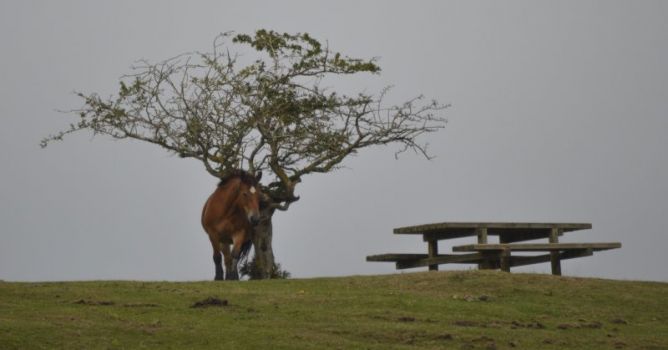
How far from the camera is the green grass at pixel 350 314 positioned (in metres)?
16.8

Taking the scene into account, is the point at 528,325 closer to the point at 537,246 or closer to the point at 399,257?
the point at 537,246

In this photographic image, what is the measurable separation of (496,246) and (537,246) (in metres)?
1.24

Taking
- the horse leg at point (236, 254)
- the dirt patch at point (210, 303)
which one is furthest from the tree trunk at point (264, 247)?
the dirt patch at point (210, 303)

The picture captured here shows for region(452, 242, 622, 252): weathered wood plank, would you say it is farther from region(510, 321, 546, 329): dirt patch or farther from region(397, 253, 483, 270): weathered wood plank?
region(510, 321, 546, 329): dirt patch

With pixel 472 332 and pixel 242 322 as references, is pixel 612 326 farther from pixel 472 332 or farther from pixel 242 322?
pixel 242 322

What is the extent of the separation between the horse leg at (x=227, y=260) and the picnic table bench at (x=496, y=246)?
11.7 feet

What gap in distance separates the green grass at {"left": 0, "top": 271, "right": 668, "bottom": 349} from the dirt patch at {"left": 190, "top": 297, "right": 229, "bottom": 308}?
0.21 meters

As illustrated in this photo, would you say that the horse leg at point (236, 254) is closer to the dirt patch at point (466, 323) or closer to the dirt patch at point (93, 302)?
the dirt patch at point (93, 302)

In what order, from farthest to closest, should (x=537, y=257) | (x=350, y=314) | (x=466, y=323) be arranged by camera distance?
(x=537, y=257) → (x=350, y=314) → (x=466, y=323)

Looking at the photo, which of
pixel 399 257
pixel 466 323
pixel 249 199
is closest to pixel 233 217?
pixel 249 199

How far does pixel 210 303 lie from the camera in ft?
64.6

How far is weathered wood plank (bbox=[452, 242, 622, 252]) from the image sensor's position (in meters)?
24.4

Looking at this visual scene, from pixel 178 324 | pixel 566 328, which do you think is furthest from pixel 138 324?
pixel 566 328

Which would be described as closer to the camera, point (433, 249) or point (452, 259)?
point (452, 259)
